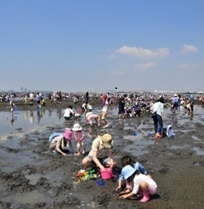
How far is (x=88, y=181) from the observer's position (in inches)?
340

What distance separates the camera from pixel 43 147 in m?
13.5

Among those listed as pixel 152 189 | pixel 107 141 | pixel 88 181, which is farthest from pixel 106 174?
pixel 152 189

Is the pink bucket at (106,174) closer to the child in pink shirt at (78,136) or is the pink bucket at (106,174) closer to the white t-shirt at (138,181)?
the white t-shirt at (138,181)

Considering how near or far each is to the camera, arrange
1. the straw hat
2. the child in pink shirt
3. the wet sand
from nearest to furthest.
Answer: the wet sand
the straw hat
the child in pink shirt

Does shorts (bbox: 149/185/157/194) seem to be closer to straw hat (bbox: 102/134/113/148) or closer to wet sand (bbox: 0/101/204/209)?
wet sand (bbox: 0/101/204/209)

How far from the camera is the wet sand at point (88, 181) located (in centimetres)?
717

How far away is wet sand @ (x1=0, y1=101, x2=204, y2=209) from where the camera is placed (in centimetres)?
717

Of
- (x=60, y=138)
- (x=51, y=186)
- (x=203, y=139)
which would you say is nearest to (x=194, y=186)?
(x=51, y=186)

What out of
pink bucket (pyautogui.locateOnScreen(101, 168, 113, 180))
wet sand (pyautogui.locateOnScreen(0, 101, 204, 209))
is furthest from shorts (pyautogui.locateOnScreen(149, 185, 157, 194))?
pink bucket (pyautogui.locateOnScreen(101, 168, 113, 180))

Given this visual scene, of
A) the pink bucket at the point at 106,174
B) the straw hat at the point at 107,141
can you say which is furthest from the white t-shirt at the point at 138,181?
the straw hat at the point at 107,141

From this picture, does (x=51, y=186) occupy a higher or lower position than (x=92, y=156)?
lower

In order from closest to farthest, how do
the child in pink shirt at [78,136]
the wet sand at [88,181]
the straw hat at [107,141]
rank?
the wet sand at [88,181], the straw hat at [107,141], the child in pink shirt at [78,136]

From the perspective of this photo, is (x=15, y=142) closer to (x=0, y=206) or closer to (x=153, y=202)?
(x=0, y=206)

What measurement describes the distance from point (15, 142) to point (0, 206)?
8.33m
